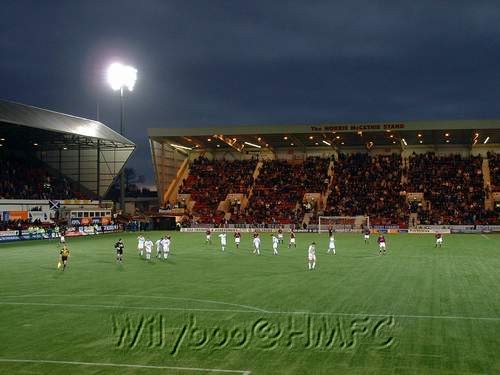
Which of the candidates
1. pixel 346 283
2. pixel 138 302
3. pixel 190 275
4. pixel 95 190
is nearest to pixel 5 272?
pixel 190 275

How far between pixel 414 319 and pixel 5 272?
2309cm

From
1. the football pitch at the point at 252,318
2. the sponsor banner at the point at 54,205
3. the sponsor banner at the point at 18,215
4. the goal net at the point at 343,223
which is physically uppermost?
the sponsor banner at the point at 54,205

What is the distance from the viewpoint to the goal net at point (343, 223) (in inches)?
2793

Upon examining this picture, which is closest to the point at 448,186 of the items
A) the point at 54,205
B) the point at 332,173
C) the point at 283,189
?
the point at 332,173

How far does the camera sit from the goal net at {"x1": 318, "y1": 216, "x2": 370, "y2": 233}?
70938 millimetres

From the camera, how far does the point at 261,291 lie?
2317 centimetres

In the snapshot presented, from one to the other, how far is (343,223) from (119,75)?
111ft

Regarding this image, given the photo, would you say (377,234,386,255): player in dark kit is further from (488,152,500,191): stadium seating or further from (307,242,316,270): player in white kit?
(488,152,500,191): stadium seating

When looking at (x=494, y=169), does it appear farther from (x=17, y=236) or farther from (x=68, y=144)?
(x=17, y=236)

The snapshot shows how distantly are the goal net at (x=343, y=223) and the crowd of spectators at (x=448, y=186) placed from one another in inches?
290

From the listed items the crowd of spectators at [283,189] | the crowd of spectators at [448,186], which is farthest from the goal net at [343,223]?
the crowd of spectators at [448,186]

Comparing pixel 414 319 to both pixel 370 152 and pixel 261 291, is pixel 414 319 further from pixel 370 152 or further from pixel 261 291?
pixel 370 152

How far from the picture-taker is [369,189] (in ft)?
258

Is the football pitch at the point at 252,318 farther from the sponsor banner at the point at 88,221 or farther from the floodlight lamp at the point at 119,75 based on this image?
the floodlight lamp at the point at 119,75
